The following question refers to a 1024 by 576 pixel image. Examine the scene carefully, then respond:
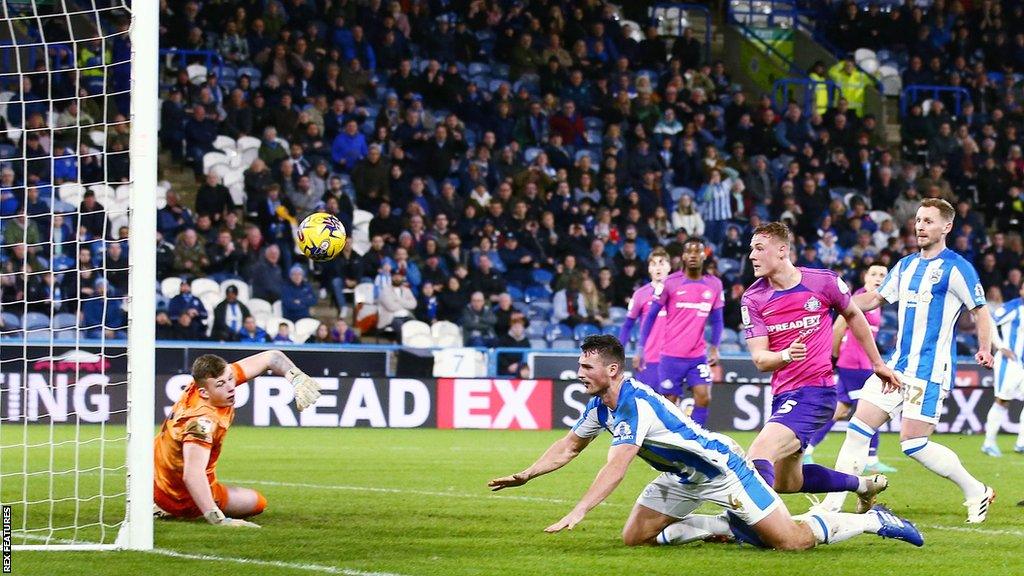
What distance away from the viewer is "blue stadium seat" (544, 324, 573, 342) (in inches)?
830

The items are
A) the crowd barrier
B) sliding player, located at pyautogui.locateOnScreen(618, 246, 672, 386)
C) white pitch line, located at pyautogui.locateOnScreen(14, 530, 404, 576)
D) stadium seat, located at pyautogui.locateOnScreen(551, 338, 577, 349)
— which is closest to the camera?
white pitch line, located at pyautogui.locateOnScreen(14, 530, 404, 576)

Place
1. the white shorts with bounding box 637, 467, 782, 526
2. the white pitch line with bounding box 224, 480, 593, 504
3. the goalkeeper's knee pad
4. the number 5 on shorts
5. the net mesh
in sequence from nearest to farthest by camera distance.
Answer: the white shorts with bounding box 637, 467, 782, 526
the number 5 on shorts
the goalkeeper's knee pad
the white pitch line with bounding box 224, 480, 593, 504
the net mesh

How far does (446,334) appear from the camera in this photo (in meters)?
20.5

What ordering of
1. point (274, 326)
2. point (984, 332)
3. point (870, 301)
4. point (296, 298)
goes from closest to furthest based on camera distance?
point (984, 332) < point (870, 301) < point (274, 326) < point (296, 298)

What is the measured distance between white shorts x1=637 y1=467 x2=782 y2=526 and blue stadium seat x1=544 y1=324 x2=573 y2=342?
13.3 meters

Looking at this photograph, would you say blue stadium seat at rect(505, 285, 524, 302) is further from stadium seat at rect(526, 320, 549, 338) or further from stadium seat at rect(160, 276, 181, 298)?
stadium seat at rect(160, 276, 181, 298)

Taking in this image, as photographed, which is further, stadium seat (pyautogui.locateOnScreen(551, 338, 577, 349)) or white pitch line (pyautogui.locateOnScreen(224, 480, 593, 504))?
stadium seat (pyautogui.locateOnScreen(551, 338, 577, 349))

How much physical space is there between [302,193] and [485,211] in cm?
283

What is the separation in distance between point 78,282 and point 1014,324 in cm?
1125

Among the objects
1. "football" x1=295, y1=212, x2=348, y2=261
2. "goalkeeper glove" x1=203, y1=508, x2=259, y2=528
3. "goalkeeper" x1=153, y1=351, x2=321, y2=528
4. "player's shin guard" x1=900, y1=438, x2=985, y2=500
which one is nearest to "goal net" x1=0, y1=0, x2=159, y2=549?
"goalkeeper" x1=153, y1=351, x2=321, y2=528

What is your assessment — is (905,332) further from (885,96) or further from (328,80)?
(885,96)

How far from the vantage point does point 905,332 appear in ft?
31.4

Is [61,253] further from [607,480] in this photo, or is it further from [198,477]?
[607,480]

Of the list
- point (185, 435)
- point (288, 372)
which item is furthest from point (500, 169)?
point (185, 435)
